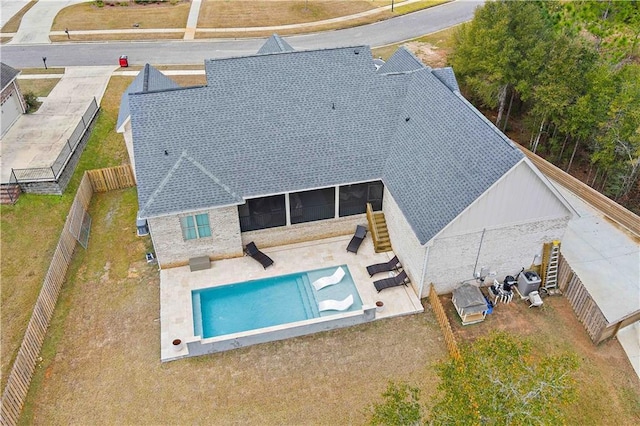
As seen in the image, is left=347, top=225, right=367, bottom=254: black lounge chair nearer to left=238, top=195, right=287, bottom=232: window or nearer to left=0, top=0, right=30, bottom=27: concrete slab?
left=238, top=195, right=287, bottom=232: window

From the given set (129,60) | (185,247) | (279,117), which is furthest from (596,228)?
(129,60)

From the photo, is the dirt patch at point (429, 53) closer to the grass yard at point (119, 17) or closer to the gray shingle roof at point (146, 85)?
the gray shingle roof at point (146, 85)

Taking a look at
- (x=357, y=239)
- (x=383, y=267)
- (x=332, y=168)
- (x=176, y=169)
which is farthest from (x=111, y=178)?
(x=383, y=267)

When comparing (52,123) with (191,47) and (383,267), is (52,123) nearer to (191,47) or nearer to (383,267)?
(191,47)

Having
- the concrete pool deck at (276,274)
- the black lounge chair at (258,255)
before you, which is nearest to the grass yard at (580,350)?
the concrete pool deck at (276,274)

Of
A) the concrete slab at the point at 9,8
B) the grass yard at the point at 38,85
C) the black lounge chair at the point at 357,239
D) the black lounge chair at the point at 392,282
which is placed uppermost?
the concrete slab at the point at 9,8
